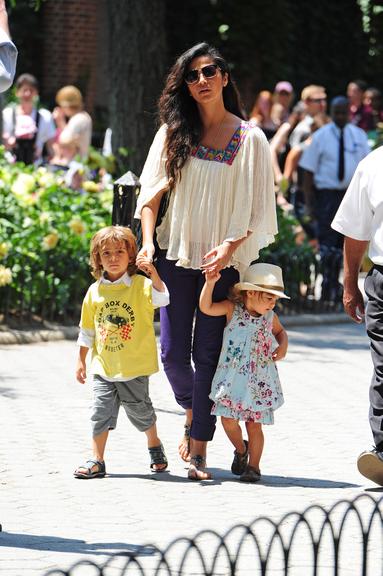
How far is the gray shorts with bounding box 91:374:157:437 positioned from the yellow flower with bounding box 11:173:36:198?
5.31m

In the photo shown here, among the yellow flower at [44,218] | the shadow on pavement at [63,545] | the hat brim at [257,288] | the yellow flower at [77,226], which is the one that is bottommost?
the shadow on pavement at [63,545]

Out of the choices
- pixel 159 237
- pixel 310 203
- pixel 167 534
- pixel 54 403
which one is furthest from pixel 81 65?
pixel 167 534

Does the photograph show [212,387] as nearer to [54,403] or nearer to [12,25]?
[54,403]

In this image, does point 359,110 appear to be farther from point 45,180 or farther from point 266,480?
point 266,480

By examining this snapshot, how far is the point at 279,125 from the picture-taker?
17484 mm

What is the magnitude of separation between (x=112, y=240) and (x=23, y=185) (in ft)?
17.7

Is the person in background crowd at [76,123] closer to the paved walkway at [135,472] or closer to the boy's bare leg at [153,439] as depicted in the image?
the paved walkway at [135,472]

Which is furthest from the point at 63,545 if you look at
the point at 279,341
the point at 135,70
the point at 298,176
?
the point at 298,176

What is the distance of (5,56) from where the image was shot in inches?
201

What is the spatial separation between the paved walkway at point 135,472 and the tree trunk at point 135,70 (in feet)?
11.8

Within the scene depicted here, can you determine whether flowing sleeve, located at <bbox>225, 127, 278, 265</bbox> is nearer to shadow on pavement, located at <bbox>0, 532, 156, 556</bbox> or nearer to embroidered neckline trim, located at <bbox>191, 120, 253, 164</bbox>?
embroidered neckline trim, located at <bbox>191, 120, 253, 164</bbox>

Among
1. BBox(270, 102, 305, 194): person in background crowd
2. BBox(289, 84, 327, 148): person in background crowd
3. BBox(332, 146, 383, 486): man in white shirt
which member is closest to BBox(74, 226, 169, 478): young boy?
BBox(332, 146, 383, 486): man in white shirt

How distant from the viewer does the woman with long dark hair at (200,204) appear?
6.38 m

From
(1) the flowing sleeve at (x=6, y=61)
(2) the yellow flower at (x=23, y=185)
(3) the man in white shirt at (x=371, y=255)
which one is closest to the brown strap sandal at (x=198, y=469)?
(3) the man in white shirt at (x=371, y=255)
